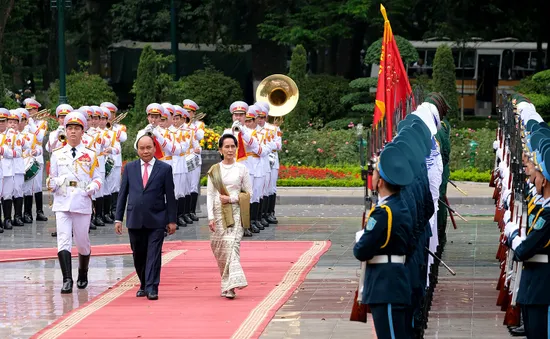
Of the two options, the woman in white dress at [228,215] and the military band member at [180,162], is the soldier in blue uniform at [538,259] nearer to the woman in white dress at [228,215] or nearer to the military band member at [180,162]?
the woman in white dress at [228,215]

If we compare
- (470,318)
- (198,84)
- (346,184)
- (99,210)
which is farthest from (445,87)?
(470,318)

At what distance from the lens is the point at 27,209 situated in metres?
22.7

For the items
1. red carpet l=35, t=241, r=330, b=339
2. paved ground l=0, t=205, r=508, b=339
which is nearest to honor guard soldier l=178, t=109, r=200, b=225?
paved ground l=0, t=205, r=508, b=339

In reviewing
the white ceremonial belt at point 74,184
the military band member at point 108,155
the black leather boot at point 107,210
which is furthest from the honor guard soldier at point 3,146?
the white ceremonial belt at point 74,184

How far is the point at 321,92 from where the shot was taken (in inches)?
1635

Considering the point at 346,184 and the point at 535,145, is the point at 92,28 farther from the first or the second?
the point at 535,145

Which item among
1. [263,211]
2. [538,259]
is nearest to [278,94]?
[263,211]

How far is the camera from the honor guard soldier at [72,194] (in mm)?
14555

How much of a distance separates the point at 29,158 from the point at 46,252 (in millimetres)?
4413

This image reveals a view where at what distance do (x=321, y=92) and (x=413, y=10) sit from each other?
5338mm

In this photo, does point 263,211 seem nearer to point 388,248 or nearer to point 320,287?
point 320,287

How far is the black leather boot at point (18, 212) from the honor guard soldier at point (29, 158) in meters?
0.28

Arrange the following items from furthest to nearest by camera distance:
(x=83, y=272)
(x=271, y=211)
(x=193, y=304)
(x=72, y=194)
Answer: (x=271, y=211), (x=83, y=272), (x=72, y=194), (x=193, y=304)

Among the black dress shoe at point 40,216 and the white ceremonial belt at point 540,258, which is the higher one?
the white ceremonial belt at point 540,258
